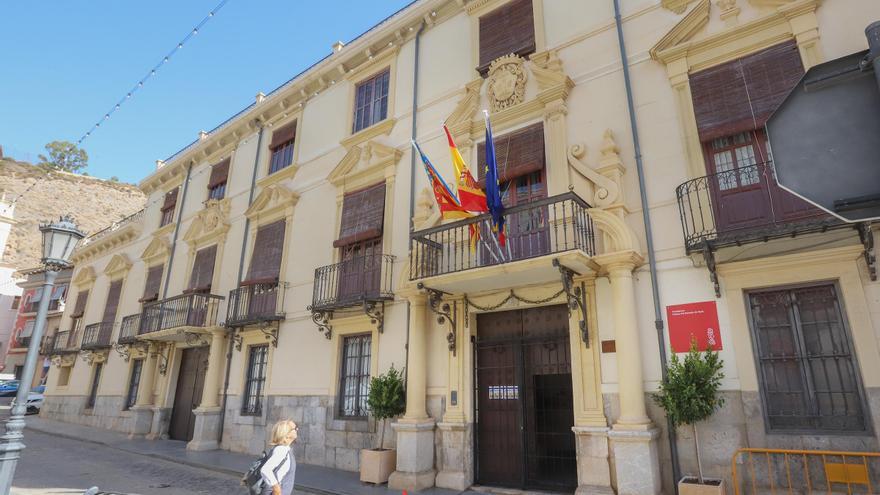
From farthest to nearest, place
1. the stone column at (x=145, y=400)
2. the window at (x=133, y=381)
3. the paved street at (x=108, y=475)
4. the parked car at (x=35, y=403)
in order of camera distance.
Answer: the parked car at (x=35, y=403) < the window at (x=133, y=381) < the stone column at (x=145, y=400) < the paved street at (x=108, y=475)

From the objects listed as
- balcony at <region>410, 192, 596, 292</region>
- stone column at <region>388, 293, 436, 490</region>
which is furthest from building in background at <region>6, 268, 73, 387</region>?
balcony at <region>410, 192, 596, 292</region>

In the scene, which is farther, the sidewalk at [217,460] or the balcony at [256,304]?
the balcony at [256,304]

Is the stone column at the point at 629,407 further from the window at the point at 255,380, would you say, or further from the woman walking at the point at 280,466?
the window at the point at 255,380

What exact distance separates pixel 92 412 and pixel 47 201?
4413 centimetres

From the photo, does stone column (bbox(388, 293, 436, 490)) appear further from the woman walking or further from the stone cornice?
the stone cornice

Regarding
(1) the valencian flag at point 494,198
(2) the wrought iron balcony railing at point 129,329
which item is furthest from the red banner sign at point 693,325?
(2) the wrought iron balcony railing at point 129,329

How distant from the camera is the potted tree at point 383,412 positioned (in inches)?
358

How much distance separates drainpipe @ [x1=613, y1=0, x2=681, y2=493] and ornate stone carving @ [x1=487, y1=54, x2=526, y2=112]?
6.68 ft

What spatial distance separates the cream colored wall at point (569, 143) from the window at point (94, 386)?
656cm

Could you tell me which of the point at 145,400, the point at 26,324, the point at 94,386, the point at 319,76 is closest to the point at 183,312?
the point at 145,400

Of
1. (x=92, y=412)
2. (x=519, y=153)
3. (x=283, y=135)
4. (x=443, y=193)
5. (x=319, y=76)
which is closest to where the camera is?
(x=443, y=193)

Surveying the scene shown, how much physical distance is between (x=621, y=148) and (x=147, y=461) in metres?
→ 13.4

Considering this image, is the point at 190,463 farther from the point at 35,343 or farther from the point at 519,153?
the point at 519,153

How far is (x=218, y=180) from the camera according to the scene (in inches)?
695
